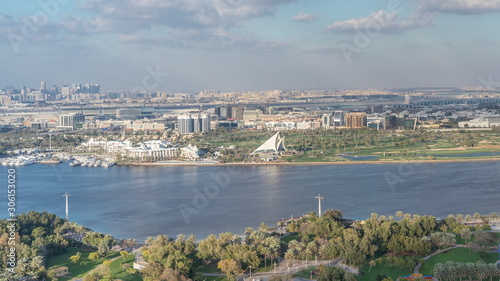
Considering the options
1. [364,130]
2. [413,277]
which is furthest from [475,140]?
[413,277]

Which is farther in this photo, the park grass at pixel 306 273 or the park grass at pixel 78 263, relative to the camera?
the park grass at pixel 78 263

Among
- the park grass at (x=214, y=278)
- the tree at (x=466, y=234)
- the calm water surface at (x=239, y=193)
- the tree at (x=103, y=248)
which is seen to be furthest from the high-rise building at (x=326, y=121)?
the park grass at (x=214, y=278)

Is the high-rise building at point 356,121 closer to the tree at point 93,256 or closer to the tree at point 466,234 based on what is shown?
the tree at point 466,234

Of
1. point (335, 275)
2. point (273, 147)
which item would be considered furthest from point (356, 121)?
point (335, 275)


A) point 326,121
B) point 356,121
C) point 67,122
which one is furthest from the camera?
point 67,122

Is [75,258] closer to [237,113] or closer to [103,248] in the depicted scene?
[103,248]
